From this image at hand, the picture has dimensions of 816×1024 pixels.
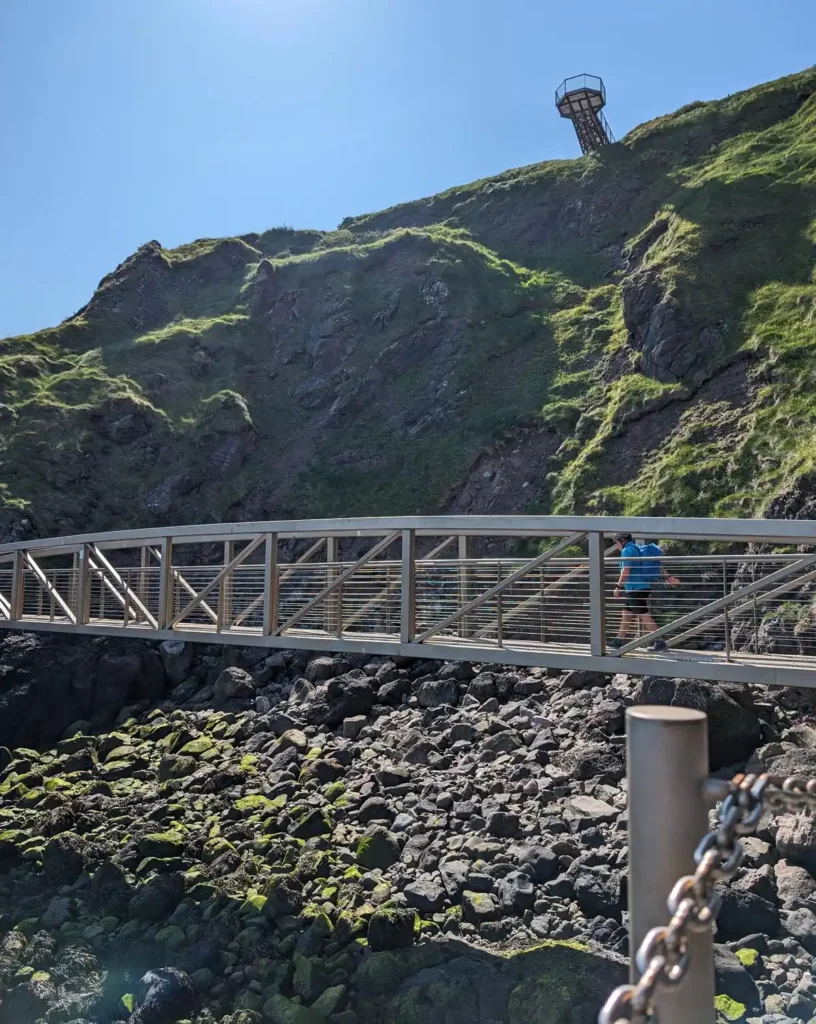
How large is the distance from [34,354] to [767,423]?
1211 inches

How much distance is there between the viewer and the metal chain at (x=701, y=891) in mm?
1896

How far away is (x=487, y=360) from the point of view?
31734mm

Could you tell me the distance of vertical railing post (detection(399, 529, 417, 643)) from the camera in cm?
1038

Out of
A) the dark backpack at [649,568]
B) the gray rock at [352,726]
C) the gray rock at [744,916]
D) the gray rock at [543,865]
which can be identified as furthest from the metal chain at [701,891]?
the gray rock at [352,726]

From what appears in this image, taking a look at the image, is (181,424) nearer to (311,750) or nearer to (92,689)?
(92,689)

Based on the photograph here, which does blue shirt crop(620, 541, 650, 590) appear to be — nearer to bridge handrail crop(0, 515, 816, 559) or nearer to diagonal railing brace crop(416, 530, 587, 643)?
bridge handrail crop(0, 515, 816, 559)

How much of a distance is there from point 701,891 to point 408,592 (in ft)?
27.8

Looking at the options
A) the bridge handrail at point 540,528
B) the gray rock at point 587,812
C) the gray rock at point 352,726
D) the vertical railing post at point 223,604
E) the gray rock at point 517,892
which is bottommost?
the gray rock at point 517,892

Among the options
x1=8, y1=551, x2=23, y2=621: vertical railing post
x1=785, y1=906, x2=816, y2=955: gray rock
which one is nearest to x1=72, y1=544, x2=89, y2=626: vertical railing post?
x1=8, y1=551, x2=23, y2=621: vertical railing post

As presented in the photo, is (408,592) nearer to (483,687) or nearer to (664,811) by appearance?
(483,687)

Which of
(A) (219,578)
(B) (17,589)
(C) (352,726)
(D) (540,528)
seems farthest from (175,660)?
(D) (540,528)

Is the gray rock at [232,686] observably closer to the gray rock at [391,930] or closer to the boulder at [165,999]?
the boulder at [165,999]

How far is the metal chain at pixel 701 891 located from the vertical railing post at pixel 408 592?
8.01 meters

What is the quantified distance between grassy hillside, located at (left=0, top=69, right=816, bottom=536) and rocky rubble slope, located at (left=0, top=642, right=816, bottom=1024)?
709 cm
